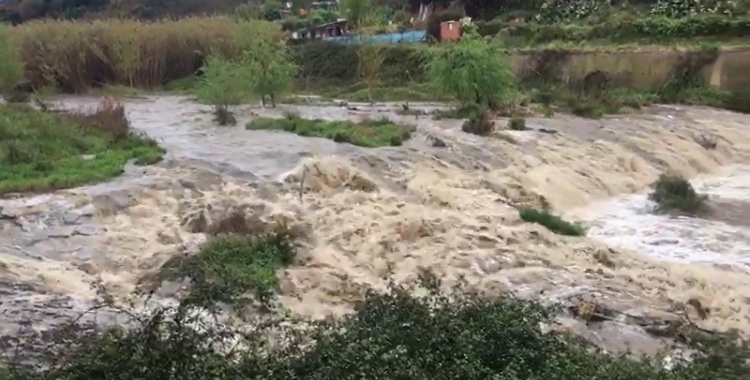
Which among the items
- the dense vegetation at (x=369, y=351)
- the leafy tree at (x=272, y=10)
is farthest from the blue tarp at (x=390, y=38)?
the dense vegetation at (x=369, y=351)

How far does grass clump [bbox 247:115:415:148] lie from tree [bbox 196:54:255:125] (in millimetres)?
728

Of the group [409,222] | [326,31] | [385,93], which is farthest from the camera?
[326,31]

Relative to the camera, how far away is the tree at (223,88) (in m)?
17.6

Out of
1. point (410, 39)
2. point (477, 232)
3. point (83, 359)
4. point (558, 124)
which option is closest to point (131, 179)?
point (477, 232)

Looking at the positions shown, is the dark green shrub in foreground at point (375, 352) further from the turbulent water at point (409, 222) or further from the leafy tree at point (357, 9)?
the leafy tree at point (357, 9)

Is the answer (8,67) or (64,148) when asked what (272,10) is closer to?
(8,67)

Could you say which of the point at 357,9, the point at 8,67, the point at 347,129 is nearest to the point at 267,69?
the point at 347,129

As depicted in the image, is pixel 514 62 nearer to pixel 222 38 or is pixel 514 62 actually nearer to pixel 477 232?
pixel 222 38

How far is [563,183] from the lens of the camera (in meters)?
13.8

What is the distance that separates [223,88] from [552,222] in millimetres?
8379

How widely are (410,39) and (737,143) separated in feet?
45.8

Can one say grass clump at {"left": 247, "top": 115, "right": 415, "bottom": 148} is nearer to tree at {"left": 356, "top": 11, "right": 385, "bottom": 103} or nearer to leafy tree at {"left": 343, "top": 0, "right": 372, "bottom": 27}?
tree at {"left": 356, "top": 11, "right": 385, "bottom": 103}

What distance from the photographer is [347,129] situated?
616 inches

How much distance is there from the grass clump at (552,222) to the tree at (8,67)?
13578mm
